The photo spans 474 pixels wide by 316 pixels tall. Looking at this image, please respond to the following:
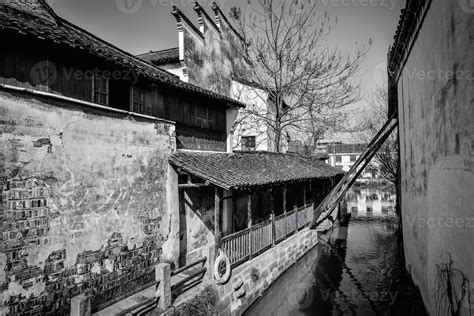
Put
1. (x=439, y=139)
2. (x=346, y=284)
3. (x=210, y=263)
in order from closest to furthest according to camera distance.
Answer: (x=439, y=139)
(x=210, y=263)
(x=346, y=284)

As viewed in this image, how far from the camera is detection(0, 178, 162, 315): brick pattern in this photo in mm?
5062

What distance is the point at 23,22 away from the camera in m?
5.57

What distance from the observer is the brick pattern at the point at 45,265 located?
5062 mm

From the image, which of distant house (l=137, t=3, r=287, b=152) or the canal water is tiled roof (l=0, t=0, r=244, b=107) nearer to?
distant house (l=137, t=3, r=287, b=152)

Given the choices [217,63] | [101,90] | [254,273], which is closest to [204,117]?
[101,90]

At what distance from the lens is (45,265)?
5.55 meters

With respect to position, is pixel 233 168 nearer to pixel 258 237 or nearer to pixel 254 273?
pixel 258 237

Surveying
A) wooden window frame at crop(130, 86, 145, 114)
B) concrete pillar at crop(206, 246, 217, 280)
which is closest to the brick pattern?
concrete pillar at crop(206, 246, 217, 280)

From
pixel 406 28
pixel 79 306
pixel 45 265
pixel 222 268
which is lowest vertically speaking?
pixel 222 268

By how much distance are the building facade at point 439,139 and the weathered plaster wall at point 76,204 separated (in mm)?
6560

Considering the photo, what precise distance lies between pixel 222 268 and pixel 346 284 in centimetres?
559

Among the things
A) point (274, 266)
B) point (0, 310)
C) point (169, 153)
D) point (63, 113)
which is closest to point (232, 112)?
point (169, 153)

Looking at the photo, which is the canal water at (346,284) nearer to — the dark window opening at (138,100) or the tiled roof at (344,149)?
the dark window opening at (138,100)

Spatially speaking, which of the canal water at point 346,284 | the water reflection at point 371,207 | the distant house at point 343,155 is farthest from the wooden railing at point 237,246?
the distant house at point 343,155
